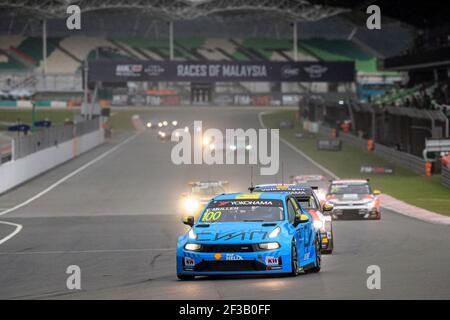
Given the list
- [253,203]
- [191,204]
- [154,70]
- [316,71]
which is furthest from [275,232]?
[154,70]

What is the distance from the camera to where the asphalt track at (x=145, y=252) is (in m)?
15.7

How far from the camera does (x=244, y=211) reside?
18250mm

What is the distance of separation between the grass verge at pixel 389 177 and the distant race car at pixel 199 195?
24.0 ft

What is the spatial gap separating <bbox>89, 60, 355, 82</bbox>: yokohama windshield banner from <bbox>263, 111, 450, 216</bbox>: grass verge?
5.23 m

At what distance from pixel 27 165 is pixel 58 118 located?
68466 mm

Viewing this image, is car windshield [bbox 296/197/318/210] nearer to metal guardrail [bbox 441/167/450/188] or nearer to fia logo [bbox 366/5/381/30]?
metal guardrail [bbox 441/167/450/188]

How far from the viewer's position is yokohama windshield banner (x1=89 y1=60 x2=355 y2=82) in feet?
295

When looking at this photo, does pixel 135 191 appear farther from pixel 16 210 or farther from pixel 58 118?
pixel 58 118

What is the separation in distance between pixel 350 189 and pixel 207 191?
14.4 ft

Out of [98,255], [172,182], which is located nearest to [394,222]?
[98,255]

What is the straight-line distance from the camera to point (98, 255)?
23.7m

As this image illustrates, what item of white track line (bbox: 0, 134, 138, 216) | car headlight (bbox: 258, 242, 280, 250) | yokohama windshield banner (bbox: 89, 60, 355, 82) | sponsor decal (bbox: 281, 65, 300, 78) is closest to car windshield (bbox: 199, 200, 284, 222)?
car headlight (bbox: 258, 242, 280, 250)

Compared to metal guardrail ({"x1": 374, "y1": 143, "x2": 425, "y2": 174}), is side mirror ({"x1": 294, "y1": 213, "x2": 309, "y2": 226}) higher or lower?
higher

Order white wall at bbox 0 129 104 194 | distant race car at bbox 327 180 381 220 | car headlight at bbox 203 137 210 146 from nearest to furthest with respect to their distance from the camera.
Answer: distant race car at bbox 327 180 381 220
white wall at bbox 0 129 104 194
car headlight at bbox 203 137 210 146
